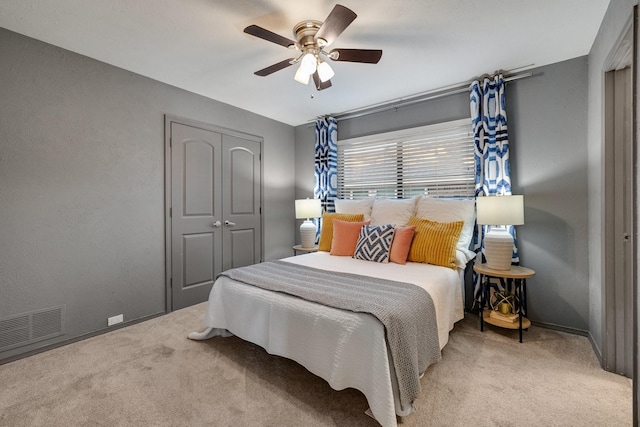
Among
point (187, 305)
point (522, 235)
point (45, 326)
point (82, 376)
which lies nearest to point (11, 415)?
point (82, 376)

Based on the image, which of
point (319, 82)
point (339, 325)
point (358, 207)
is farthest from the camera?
point (358, 207)

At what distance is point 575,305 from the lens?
2580mm

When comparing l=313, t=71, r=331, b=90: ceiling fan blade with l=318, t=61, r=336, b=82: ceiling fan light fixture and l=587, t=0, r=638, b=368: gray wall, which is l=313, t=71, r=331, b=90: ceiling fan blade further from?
l=587, t=0, r=638, b=368: gray wall

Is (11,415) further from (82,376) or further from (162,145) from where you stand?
(162,145)

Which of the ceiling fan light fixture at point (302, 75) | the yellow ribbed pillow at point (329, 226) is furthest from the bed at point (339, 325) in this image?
the ceiling fan light fixture at point (302, 75)

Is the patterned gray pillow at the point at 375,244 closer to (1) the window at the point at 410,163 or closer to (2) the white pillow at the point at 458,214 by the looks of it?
(2) the white pillow at the point at 458,214

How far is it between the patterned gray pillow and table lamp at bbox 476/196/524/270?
0.83 meters

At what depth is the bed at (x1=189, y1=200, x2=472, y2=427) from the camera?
146 centimetres

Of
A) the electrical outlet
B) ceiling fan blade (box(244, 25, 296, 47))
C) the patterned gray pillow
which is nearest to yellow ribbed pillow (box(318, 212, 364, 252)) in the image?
the patterned gray pillow

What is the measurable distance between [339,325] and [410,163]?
100 inches

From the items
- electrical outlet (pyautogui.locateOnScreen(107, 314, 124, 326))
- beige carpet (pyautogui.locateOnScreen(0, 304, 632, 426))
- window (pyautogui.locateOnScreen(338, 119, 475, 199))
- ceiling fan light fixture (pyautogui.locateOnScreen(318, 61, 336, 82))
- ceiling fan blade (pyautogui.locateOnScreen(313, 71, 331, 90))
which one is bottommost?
beige carpet (pyautogui.locateOnScreen(0, 304, 632, 426))

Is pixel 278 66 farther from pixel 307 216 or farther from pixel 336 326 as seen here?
pixel 307 216

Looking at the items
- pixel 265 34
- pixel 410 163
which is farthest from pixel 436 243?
pixel 265 34

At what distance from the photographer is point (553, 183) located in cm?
267
